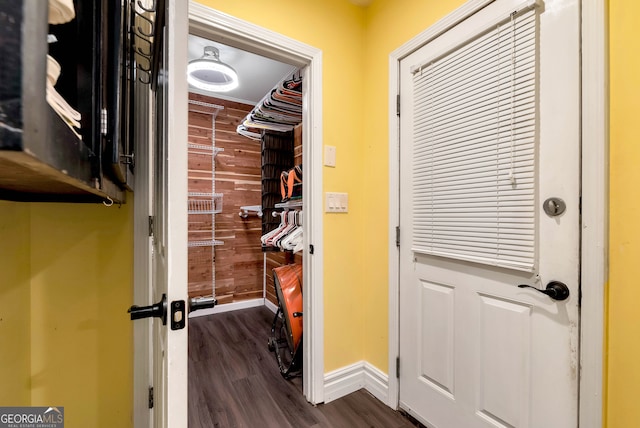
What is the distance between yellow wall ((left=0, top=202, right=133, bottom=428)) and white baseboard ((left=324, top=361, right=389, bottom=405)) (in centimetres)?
110

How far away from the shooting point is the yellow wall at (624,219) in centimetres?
86

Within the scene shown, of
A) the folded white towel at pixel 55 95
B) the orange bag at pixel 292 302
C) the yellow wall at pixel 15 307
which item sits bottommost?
the orange bag at pixel 292 302

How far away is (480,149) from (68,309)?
1924 millimetres

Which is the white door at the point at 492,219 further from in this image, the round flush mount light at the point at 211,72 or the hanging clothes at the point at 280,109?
the round flush mount light at the point at 211,72

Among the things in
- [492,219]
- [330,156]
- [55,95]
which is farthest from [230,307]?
[55,95]

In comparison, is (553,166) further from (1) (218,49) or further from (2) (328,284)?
(1) (218,49)

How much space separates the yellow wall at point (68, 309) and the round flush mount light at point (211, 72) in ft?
5.16

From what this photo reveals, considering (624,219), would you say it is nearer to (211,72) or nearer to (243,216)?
(211,72)

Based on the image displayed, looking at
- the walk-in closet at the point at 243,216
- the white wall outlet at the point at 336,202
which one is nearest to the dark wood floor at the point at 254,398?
the walk-in closet at the point at 243,216

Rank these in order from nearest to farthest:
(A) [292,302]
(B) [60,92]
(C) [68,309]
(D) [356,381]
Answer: (B) [60,92] → (C) [68,309] → (D) [356,381] → (A) [292,302]

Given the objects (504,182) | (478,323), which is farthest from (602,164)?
(478,323)

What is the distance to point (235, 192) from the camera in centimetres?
349

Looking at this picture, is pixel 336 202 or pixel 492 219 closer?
pixel 492 219

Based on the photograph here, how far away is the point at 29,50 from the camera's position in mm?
214
